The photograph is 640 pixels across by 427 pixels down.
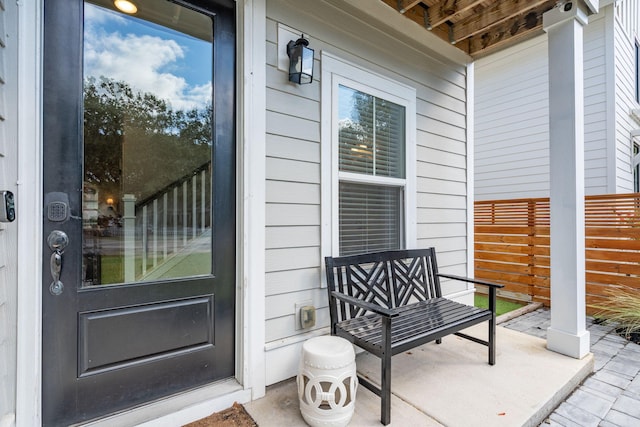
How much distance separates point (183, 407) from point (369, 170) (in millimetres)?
1984

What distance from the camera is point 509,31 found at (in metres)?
2.82

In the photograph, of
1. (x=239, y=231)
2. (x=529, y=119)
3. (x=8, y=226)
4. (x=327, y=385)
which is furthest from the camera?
(x=529, y=119)

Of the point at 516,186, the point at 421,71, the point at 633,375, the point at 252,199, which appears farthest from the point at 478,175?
the point at 252,199

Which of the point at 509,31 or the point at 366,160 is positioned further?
the point at 509,31

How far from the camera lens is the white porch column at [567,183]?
2359mm

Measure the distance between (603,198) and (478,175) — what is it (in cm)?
299

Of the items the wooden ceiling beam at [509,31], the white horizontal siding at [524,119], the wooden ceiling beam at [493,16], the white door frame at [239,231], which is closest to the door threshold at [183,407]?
the white door frame at [239,231]

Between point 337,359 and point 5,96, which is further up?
point 5,96

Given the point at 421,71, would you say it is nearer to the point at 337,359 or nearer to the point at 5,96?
the point at 337,359

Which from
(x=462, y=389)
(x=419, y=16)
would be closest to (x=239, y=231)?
(x=462, y=389)

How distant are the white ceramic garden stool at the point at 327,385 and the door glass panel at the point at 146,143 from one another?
2.59 ft

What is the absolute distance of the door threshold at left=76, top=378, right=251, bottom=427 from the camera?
151 centimetres

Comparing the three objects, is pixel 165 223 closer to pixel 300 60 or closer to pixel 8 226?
pixel 8 226

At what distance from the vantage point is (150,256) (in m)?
1.68
